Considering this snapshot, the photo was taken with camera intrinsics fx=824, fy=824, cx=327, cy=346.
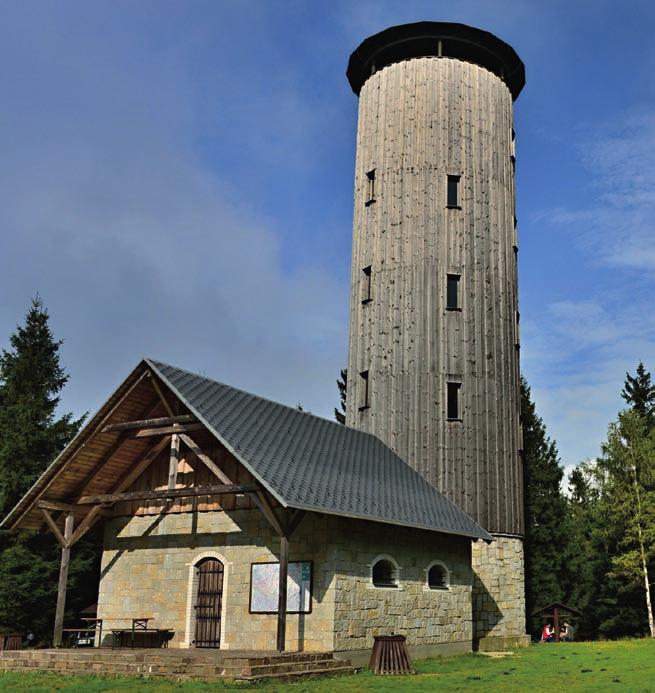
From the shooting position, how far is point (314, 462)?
18.4 meters

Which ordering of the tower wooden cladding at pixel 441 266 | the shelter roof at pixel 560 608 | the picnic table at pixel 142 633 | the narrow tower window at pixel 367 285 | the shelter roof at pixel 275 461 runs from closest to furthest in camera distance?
1. the shelter roof at pixel 275 461
2. the picnic table at pixel 142 633
3. the tower wooden cladding at pixel 441 266
4. the narrow tower window at pixel 367 285
5. the shelter roof at pixel 560 608

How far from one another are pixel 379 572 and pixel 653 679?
20.2ft

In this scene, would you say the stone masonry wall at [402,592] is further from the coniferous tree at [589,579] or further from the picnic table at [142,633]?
the coniferous tree at [589,579]

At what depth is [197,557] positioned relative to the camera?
18781 millimetres

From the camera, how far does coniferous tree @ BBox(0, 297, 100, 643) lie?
78.1ft

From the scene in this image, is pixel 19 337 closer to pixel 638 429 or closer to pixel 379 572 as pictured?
pixel 379 572

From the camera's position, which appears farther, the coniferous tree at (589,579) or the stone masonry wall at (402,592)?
the coniferous tree at (589,579)

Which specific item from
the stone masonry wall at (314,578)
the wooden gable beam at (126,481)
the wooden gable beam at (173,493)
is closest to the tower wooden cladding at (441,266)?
the stone masonry wall at (314,578)

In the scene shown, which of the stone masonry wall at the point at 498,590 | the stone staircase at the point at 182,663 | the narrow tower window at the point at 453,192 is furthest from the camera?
the narrow tower window at the point at 453,192

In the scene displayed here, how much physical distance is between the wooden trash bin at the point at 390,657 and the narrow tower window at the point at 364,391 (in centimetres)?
1033

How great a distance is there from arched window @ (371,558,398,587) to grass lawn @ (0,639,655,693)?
1789 millimetres

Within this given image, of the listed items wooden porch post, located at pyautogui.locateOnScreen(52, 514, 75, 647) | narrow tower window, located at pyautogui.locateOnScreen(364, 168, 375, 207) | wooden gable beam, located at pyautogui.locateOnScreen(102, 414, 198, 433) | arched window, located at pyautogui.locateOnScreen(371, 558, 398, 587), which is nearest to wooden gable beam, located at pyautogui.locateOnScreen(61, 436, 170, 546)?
wooden porch post, located at pyautogui.locateOnScreen(52, 514, 75, 647)

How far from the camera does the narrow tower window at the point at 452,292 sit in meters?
25.2

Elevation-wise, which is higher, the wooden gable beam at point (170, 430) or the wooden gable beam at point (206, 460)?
the wooden gable beam at point (170, 430)
